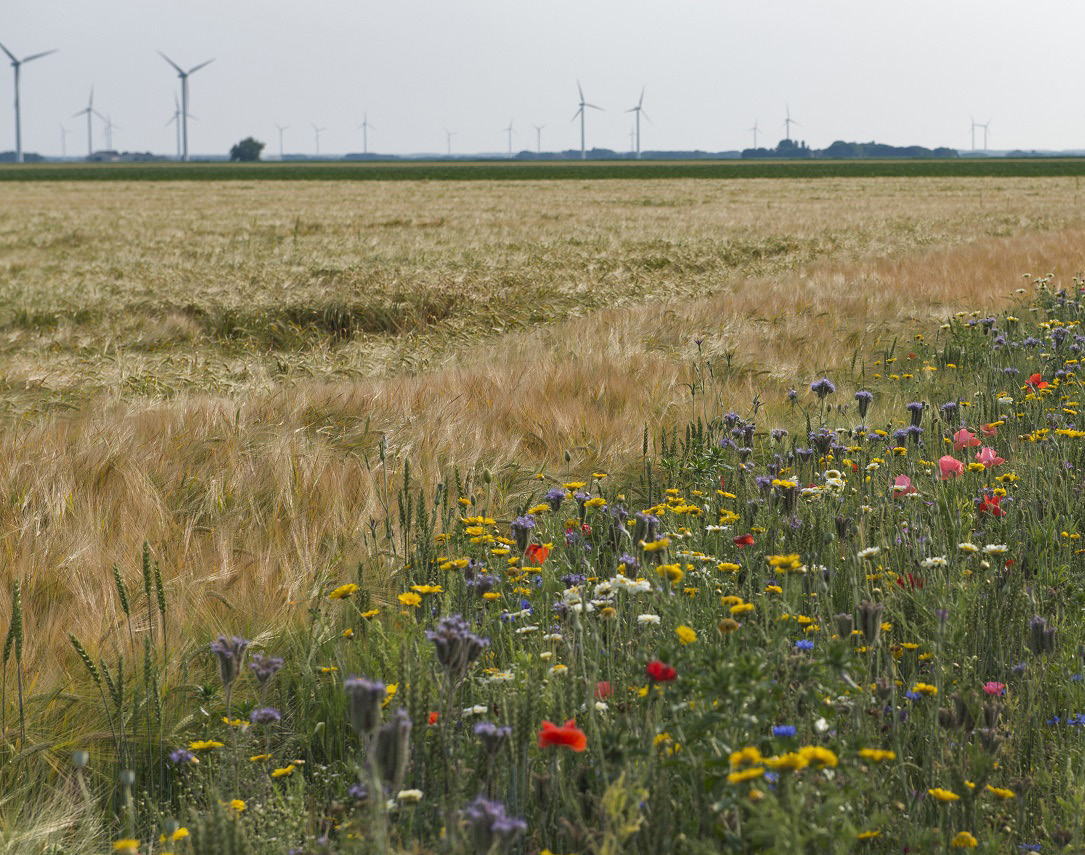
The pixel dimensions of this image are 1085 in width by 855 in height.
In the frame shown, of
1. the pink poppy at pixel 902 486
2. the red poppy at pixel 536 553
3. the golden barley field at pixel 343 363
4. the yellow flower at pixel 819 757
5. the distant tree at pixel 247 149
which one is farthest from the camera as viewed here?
the distant tree at pixel 247 149

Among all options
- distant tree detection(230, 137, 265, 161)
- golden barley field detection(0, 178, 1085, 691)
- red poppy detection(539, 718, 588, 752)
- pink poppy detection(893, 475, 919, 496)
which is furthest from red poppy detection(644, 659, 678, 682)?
distant tree detection(230, 137, 265, 161)

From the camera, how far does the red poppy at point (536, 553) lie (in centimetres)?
261

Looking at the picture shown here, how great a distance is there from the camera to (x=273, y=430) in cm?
400

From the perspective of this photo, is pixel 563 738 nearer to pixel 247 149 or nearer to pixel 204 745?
pixel 204 745

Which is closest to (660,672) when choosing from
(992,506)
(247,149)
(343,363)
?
(992,506)

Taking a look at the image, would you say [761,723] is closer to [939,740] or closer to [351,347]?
[939,740]

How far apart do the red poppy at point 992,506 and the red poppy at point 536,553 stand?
149 centimetres

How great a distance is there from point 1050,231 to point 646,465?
16074 mm

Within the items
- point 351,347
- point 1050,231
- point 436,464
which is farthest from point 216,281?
point 1050,231

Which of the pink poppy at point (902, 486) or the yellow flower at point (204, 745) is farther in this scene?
the pink poppy at point (902, 486)

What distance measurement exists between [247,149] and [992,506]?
182280mm

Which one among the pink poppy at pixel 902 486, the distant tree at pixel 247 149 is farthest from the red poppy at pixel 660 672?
the distant tree at pixel 247 149

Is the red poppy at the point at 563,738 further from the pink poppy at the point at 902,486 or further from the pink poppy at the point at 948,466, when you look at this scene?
the pink poppy at the point at 948,466

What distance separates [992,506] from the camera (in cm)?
306
